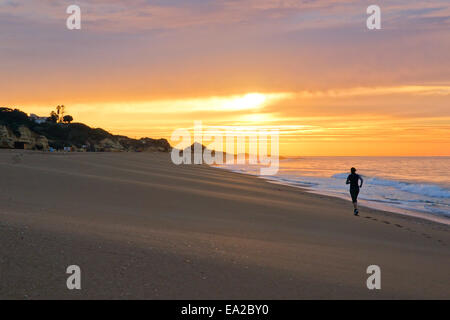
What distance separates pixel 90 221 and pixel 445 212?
1746 cm

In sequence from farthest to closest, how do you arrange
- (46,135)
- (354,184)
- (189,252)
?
1. (46,135)
2. (354,184)
3. (189,252)

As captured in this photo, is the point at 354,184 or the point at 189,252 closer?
the point at 189,252

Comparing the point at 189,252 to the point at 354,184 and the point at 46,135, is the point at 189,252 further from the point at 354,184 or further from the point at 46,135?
the point at 46,135

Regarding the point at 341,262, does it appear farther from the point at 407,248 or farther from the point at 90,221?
the point at 90,221

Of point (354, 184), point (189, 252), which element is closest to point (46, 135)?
point (354, 184)

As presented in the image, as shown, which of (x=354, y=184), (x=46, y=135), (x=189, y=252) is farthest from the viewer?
(x=46, y=135)

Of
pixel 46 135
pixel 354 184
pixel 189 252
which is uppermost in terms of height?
pixel 46 135

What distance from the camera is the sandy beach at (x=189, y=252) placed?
177 inches

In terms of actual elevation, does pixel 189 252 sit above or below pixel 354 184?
below

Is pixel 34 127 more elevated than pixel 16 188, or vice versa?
pixel 34 127

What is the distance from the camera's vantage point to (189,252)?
19.6 ft
